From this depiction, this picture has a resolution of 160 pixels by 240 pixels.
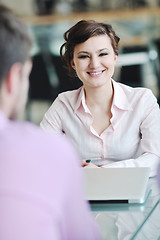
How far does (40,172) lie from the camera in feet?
2.49

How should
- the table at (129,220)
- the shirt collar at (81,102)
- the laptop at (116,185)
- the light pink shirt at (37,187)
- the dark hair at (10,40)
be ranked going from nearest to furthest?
the light pink shirt at (37,187) < the dark hair at (10,40) < the table at (129,220) < the laptop at (116,185) < the shirt collar at (81,102)

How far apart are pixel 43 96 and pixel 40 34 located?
0.70 meters

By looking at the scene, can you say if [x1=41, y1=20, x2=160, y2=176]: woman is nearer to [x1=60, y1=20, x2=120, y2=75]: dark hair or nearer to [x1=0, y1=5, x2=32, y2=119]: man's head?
[x1=60, y1=20, x2=120, y2=75]: dark hair

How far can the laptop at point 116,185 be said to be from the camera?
132cm

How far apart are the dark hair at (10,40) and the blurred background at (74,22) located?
12.6ft

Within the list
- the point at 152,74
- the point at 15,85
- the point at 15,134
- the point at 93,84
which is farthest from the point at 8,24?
the point at 152,74

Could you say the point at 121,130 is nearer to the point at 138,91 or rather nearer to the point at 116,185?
the point at 138,91

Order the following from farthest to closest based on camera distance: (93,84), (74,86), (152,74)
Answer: (152,74), (74,86), (93,84)

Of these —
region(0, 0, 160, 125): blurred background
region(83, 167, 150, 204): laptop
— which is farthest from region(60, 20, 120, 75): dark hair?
region(0, 0, 160, 125): blurred background

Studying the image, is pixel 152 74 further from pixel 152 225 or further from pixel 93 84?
pixel 152 225

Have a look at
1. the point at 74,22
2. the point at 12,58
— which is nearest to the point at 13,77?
the point at 12,58

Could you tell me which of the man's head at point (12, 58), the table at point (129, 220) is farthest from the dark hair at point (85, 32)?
the man's head at point (12, 58)

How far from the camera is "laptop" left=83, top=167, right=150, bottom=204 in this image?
132 cm

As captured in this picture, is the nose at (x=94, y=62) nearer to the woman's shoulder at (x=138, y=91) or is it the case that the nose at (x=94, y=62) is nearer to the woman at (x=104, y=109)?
the woman at (x=104, y=109)
